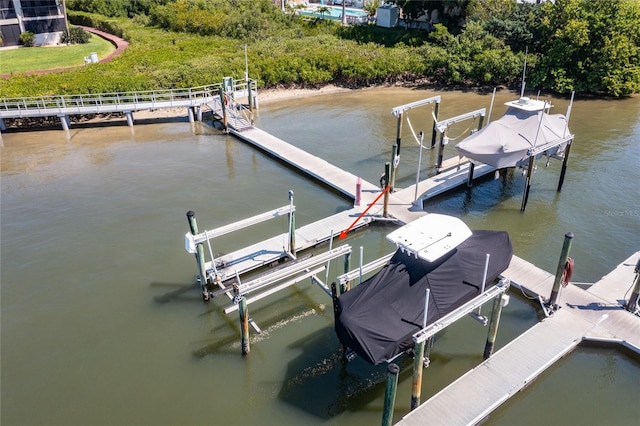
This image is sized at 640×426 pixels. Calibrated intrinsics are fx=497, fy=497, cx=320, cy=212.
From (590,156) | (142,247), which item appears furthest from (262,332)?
(590,156)

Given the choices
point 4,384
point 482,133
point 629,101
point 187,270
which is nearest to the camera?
point 4,384

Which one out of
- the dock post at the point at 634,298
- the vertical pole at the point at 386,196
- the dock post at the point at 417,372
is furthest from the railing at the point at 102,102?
the dock post at the point at 634,298

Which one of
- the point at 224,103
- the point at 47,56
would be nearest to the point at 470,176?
the point at 224,103

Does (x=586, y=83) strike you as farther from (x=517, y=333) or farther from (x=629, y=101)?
(x=517, y=333)

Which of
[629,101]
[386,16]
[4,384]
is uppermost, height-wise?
[386,16]

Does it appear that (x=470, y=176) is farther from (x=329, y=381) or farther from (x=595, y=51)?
(x=595, y=51)

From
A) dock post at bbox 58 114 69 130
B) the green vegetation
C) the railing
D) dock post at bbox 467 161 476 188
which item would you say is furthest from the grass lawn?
dock post at bbox 467 161 476 188

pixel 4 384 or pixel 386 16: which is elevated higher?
pixel 386 16
